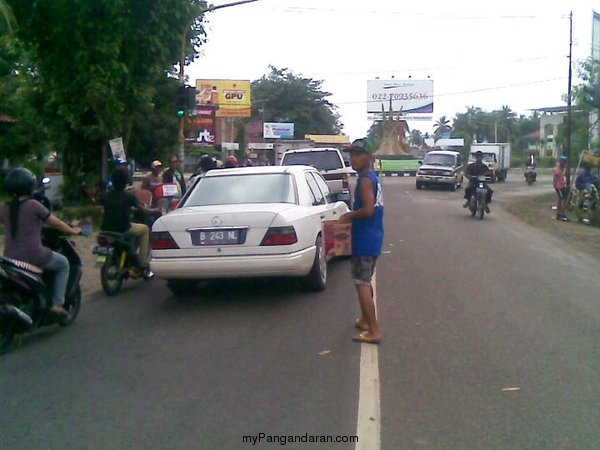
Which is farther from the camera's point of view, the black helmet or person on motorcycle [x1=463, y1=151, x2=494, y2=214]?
person on motorcycle [x1=463, y1=151, x2=494, y2=214]

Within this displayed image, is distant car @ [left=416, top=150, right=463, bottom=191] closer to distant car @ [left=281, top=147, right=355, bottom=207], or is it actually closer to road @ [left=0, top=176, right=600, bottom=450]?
distant car @ [left=281, top=147, right=355, bottom=207]

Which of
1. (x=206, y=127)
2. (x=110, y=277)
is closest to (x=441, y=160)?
(x=206, y=127)

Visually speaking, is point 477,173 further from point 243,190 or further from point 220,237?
point 220,237

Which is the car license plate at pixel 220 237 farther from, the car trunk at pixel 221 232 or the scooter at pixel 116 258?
the scooter at pixel 116 258

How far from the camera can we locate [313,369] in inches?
255

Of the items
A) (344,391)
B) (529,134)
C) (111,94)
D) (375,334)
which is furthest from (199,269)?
(529,134)

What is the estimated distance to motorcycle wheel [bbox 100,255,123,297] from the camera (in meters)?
9.90

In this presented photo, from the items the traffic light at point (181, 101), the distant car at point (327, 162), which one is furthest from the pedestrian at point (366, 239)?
the distant car at point (327, 162)

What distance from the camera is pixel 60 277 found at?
7758 mm

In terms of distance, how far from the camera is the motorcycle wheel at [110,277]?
32.5 feet

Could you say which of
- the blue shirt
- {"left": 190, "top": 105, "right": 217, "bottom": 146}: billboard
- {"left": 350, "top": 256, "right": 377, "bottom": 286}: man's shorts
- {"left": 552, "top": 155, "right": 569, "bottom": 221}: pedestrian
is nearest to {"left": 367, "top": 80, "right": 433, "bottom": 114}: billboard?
{"left": 190, "top": 105, "right": 217, "bottom": 146}: billboard

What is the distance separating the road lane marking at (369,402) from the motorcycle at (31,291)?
3075 millimetres

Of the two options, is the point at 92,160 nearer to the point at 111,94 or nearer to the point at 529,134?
the point at 111,94

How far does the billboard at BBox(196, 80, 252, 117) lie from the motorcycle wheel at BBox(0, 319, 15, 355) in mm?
53710
